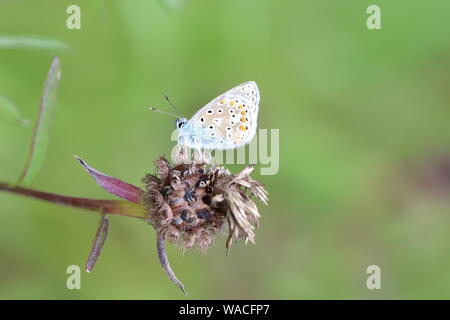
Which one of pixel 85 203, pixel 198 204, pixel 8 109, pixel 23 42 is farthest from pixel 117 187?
pixel 23 42

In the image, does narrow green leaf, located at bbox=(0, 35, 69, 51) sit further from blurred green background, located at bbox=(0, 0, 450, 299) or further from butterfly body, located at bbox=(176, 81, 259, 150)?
blurred green background, located at bbox=(0, 0, 450, 299)

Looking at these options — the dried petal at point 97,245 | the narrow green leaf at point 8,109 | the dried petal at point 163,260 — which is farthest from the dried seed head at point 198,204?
the narrow green leaf at point 8,109

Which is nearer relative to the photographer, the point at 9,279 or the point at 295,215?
the point at 9,279

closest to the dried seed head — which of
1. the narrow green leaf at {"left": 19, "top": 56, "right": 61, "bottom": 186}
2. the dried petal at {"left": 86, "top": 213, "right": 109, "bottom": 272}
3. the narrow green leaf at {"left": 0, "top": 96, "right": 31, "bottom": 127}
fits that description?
the dried petal at {"left": 86, "top": 213, "right": 109, "bottom": 272}

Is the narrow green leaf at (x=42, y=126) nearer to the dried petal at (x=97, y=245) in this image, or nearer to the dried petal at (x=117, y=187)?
the dried petal at (x=117, y=187)
